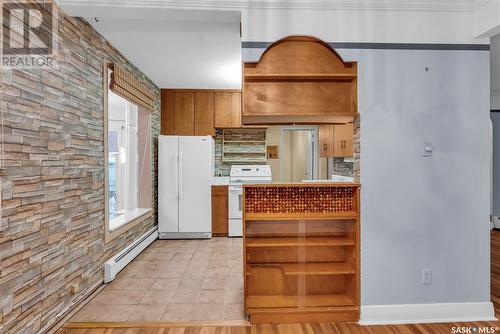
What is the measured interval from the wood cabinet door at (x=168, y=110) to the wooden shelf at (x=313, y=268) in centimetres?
330

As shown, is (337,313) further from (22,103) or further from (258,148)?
(258,148)

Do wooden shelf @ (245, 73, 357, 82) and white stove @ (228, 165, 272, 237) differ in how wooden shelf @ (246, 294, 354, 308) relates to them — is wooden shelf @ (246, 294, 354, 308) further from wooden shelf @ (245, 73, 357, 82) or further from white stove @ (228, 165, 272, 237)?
white stove @ (228, 165, 272, 237)

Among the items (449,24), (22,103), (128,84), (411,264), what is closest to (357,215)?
(411,264)

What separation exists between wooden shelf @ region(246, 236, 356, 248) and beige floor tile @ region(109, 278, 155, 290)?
1339mm

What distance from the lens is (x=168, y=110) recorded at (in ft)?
16.9

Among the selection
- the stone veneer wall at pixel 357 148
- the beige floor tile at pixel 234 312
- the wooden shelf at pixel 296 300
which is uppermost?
the stone veneer wall at pixel 357 148

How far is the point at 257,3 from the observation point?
93.4 inches

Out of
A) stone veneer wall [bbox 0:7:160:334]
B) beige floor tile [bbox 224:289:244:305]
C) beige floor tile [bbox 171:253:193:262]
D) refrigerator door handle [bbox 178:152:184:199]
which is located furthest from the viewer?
refrigerator door handle [bbox 178:152:184:199]

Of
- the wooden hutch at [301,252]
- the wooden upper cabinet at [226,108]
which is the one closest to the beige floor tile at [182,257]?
the wooden hutch at [301,252]

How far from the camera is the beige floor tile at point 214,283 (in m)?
3.04

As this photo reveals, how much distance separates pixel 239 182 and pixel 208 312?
2.70 meters

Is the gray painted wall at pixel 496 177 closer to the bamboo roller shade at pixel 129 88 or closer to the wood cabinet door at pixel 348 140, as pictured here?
the wood cabinet door at pixel 348 140

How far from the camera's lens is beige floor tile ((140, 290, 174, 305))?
2.74 m

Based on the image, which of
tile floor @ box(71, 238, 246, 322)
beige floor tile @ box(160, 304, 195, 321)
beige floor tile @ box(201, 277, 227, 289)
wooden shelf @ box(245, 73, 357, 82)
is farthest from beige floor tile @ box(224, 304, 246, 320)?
wooden shelf @ box(245, 73, 357, 82)
